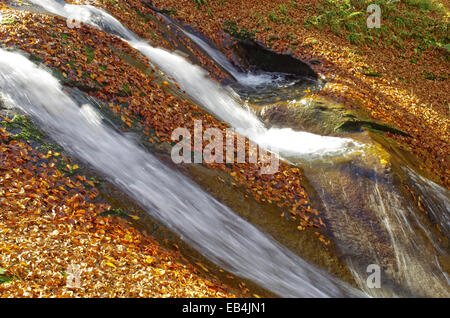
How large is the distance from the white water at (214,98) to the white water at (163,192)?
2824mm

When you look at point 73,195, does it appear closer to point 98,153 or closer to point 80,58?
point 98,153

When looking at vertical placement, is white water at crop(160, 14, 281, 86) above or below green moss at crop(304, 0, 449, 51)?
below

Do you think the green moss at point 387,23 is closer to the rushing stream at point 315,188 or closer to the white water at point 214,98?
the white water at point 214,98

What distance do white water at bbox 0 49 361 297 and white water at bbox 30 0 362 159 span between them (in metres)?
2.82

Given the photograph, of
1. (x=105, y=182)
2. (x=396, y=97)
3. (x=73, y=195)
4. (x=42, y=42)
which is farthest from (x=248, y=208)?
(x=396, y=97)

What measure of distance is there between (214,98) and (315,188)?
4.26m

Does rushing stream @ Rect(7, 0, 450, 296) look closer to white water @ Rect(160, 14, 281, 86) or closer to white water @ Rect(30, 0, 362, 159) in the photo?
white water @ Rect(30, 0, 362, 159)

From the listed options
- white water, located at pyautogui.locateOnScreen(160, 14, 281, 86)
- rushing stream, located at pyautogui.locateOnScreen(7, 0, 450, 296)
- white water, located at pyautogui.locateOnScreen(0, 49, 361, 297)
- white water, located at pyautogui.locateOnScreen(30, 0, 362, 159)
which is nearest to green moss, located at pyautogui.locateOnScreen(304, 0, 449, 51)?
white water, located at pyautogui.locateOnScreen(160, 14, 281, 86)

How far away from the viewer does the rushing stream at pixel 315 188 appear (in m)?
5.62

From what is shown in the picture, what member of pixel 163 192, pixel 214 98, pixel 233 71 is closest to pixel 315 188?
pixel 163 192

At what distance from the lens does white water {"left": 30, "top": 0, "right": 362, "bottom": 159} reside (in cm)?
801

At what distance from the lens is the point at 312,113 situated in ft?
29.0

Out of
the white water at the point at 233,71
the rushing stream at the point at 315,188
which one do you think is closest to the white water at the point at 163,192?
the rushing stream at the point at 315,188

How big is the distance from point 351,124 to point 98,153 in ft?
20.1
